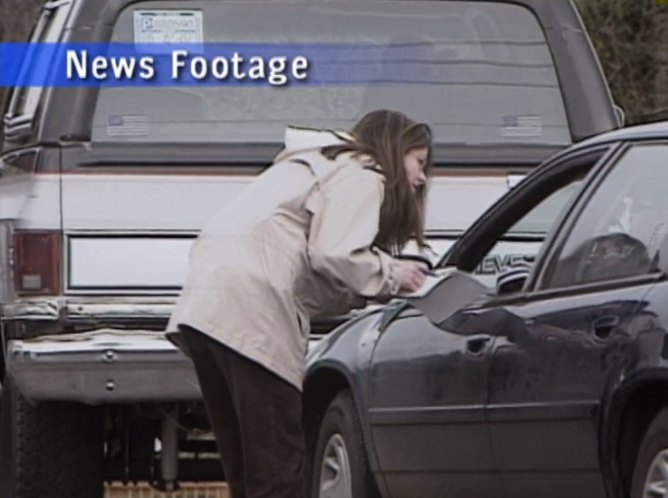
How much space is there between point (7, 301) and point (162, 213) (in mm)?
726

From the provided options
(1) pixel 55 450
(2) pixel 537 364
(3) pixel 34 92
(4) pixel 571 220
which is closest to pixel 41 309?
(1) pixel 55 450

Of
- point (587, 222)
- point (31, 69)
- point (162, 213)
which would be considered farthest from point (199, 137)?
point (587, 222)

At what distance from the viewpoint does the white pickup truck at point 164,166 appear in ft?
27.7

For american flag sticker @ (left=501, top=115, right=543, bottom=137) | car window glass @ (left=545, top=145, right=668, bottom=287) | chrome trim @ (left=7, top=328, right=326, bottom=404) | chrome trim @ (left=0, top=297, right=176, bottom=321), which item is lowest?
car window glass @ (left=545, top=145, right=668, bottom=287)

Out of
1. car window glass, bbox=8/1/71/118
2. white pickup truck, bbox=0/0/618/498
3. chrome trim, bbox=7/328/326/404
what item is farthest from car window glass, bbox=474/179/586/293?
car window glass, bbox=8/1/71/118

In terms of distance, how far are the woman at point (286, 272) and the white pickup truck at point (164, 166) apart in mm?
1076

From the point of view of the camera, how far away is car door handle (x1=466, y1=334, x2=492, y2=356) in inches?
265

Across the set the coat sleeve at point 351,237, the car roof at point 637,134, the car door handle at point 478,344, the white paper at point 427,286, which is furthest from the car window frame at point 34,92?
the car roof at point 637,134

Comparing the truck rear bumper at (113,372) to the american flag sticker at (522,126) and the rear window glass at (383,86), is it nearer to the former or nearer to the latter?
the rear window glass at (383,86)

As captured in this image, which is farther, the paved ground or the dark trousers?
the paved ground

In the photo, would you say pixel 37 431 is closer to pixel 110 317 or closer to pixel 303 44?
pixel 110 317

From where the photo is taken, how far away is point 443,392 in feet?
23.0

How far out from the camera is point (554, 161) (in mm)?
7160

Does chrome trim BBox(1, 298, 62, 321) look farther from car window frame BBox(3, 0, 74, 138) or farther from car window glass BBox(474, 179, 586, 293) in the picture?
car window glass BBox(474, 179, 586, 293)
